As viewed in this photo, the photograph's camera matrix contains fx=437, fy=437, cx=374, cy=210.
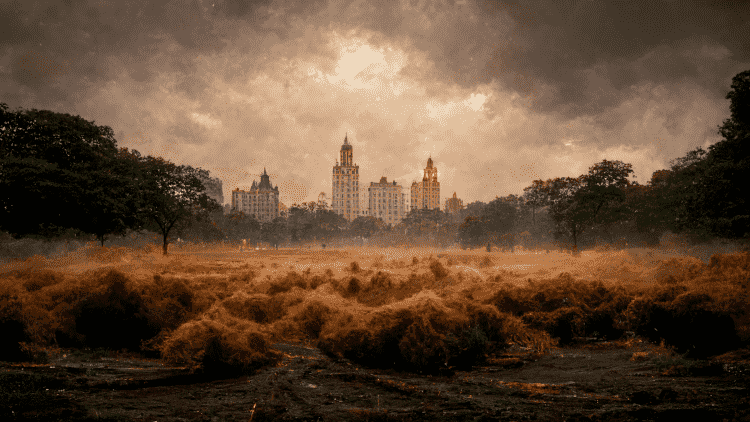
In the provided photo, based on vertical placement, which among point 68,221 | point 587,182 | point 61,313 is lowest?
point 61,313

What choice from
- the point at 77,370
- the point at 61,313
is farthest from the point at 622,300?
the point at 61,313

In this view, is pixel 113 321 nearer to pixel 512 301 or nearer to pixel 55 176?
pixel 512 301

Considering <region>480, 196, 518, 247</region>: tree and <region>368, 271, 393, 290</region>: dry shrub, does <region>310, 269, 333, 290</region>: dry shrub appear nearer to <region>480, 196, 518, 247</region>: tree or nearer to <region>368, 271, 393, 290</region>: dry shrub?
<region>368, 271, 393, 290</region>: dry shrub

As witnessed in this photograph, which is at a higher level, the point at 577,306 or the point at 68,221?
the point at 68,221

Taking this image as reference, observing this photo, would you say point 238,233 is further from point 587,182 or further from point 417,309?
point 417,309

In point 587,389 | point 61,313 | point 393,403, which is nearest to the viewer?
point 393,403

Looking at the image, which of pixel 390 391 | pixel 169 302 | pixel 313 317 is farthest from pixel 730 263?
pixel 169 302
